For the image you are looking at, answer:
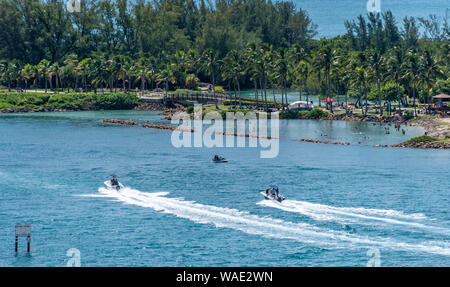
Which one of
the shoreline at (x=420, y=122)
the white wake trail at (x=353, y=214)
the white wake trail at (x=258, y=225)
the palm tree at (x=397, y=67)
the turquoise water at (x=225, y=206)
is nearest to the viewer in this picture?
the turquoise water at (x=225, y=206)

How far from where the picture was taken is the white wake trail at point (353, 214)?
55844mm

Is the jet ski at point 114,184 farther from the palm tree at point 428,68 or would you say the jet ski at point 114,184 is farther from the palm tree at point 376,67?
the palm tree at point 428,68

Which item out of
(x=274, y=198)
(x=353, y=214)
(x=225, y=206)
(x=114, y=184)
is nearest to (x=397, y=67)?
(x=274, y=198)

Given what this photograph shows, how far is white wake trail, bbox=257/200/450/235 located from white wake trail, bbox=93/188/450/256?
386 cm

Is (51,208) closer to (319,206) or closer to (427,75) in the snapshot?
(319,206)

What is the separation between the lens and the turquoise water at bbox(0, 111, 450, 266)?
48.9 metres

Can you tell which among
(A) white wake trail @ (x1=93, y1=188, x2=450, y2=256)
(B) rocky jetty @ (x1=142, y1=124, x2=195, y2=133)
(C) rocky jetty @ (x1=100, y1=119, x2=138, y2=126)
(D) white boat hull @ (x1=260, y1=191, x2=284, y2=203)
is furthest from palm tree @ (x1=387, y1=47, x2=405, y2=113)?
(A) white wake trail @ (x1=93, y1=188, x2=450, y2=256)

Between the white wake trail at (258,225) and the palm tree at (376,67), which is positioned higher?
the palm tree at (376,67)

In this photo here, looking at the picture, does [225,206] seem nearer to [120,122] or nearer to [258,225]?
[258,225]

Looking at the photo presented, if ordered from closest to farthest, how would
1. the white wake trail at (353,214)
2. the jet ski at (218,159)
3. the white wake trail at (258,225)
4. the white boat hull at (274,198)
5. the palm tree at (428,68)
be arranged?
the white wake trail at (258,225) → the white wake trail at (353,214) → the white boat hull at (274,198) → the jet ski at (218,159) → the palm tree at (428,68)

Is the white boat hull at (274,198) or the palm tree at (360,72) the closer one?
the white boat hull at (274,198)

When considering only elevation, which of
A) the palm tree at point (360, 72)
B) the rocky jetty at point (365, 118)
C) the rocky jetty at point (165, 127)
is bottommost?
the rocky jetty at point (165, 127)

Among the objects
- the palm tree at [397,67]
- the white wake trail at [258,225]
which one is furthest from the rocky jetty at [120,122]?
the white wake trail at [258,225]

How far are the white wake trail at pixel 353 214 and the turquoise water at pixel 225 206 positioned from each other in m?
0.19
